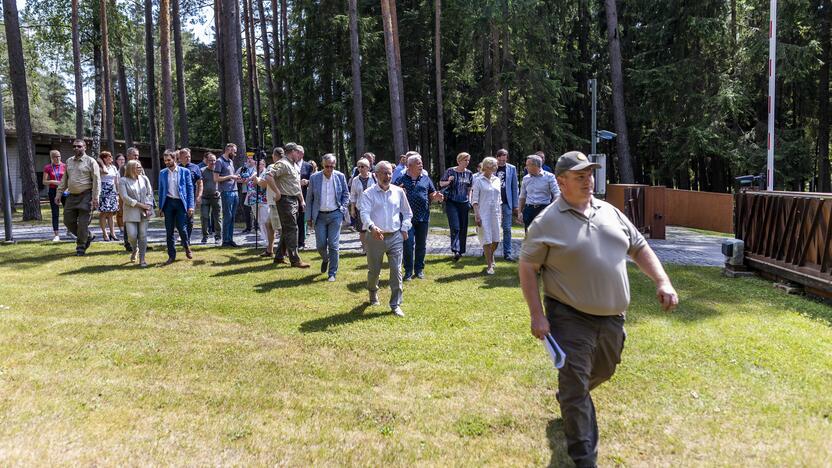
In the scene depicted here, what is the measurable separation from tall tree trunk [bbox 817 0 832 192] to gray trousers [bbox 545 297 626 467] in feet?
87.9

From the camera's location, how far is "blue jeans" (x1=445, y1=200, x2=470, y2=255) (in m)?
10.7

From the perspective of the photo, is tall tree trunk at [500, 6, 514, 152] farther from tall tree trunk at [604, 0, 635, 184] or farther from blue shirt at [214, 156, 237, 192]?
blue shirt at [214, 156, 237, 192]

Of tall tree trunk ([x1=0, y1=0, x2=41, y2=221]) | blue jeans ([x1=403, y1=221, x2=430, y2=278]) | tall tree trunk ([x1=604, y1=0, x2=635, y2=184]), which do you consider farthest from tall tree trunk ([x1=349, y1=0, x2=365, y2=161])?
blue jeans ([x1=403, y1=221, x2=430, y2=278])

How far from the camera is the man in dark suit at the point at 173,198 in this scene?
10.3 m

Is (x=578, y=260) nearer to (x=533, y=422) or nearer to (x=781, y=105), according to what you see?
(x=533, y=422)

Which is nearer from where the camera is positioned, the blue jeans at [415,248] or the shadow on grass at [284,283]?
the shadow on grass at [284,283]

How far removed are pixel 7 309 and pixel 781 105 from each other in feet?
108

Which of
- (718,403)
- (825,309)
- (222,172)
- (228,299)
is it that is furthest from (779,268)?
(222,172)

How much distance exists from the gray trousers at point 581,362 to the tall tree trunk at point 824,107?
87.9ft

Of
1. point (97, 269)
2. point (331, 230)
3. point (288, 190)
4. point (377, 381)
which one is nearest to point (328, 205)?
point (331, 230)

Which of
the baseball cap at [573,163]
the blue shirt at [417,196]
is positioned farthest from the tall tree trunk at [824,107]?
the baseball cap at [573,163]

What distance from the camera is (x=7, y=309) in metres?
7.27

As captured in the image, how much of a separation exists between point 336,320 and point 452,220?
4.46 m

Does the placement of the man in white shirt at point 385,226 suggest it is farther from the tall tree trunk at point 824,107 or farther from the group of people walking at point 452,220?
the tall tree trunk at point 824,107
